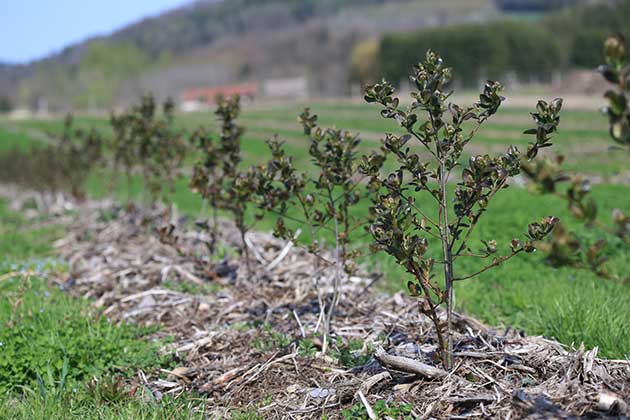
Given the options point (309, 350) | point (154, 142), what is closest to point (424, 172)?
point (309, 350)

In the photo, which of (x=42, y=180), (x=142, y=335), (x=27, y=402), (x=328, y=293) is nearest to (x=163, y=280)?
(x=142, y=335)

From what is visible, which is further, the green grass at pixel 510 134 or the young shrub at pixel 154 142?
the green grass at pixel 510 134

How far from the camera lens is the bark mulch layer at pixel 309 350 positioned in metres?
3.52

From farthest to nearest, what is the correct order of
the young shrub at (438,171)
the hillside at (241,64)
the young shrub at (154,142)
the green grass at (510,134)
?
1. the hillside at (241,64)
2. the green grass at (510,134)
3. the young shrub at (154,142)
4. the young shrub at (438,171)

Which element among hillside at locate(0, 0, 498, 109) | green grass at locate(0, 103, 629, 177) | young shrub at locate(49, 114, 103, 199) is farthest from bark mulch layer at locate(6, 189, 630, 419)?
hillside at locate(0, 0, 498, 109)

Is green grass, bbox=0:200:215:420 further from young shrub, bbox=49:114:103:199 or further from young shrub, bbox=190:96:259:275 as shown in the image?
young shrub, bbox=49:114:103:199

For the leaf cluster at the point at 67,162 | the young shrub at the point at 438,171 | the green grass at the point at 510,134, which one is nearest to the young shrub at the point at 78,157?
the leaf cluster at the point at 67,162

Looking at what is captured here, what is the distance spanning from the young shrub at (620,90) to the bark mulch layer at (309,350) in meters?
1.36

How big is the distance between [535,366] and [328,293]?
231 centimetres

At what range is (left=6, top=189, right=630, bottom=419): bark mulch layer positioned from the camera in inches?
138

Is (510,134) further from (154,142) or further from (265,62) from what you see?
(265,62)

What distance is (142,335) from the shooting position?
543cm

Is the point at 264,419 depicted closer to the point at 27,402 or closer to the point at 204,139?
the point at 27,402

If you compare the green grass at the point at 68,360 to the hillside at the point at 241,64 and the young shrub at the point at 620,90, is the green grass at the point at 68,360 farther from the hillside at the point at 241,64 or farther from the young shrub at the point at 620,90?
the hillside at the point at 241,64
